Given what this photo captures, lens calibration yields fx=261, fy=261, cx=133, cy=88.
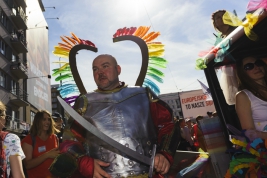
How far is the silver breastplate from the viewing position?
2.05 m

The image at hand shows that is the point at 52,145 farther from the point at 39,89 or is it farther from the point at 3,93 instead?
the point at 39,89

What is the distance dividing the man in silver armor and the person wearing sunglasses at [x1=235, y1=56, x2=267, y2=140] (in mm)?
596

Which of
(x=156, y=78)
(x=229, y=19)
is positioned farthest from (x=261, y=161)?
(x=156, y=78)

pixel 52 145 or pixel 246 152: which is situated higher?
pixel 52 145

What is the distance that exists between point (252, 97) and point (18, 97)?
25481mm

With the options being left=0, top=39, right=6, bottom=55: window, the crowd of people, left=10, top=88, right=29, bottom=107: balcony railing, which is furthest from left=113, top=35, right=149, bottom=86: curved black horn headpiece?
left=10, top=88, right=29, bottom=107: balcony railing

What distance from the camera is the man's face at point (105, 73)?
7.89ft

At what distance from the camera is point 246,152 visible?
79.6 inches

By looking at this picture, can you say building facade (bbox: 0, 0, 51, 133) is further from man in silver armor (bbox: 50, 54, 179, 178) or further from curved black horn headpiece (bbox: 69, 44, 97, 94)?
man in silver armor (bbox: 50, 54, 179, 178)

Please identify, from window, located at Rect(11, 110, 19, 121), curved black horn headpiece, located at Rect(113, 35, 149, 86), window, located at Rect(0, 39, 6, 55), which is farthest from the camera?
window, located at Rect(11, 110, 19, 121)

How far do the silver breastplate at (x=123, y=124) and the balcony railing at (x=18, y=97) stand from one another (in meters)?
23.7

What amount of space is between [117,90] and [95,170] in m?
0.75

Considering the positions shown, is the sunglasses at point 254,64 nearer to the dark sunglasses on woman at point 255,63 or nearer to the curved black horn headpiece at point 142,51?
the dark sunglasses on woman at point 255,63

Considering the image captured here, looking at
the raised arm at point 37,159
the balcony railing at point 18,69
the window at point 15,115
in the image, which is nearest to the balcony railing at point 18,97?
the window at point 15,115
